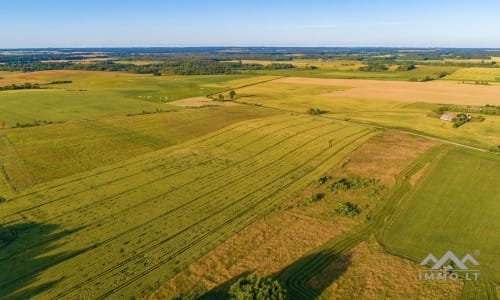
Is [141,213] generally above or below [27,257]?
above

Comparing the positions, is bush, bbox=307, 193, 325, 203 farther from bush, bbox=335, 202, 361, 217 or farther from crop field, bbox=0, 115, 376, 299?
bush, bbox=335, 202, 361, 217

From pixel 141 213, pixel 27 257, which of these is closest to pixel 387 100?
pixel 141 213

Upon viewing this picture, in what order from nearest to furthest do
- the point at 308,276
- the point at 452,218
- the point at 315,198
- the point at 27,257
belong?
the point at 308,276
the point at 27,257
the point at 452,218
the point at 315,198

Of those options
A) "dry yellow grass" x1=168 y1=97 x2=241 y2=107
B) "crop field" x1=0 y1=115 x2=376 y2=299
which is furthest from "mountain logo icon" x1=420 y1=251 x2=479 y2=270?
"dry yellow grass" x1=168 y1=97 x2=241 y2=107

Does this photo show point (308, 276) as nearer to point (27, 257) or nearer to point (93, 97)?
point (27, 257)

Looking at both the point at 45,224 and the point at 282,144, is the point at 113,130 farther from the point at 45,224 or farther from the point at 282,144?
the point at 45,224

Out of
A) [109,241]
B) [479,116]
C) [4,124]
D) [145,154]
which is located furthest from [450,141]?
[4,124]

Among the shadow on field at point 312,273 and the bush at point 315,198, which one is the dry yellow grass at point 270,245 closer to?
the bush at point 315,198
